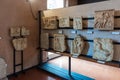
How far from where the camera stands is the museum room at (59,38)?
2367 mm

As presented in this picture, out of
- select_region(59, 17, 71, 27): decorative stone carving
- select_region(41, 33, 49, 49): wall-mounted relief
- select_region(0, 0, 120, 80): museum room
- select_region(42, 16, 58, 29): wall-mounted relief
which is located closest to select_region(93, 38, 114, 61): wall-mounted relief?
select_region(0, 0, 120, 80): museum room

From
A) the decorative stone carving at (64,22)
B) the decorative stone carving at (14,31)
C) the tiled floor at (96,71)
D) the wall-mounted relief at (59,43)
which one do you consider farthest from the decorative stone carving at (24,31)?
the tiled floor at (96,71)

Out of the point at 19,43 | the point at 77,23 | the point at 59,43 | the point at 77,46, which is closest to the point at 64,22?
the point at 77,23

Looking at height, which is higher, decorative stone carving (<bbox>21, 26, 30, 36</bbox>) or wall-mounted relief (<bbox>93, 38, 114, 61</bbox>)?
decorative stone carving (<bbox>21, 26, 30, 36</bbox>)

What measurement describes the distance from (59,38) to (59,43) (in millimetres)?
121

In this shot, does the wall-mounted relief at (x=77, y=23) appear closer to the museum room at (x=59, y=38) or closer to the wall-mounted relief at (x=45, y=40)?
the museum room at (x=59, y=38)

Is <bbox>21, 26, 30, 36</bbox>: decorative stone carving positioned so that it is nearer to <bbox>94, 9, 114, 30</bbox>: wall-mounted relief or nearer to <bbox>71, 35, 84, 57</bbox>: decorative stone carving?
<bbox>71, 35, 84, 57</bbox>: decorative stone carving

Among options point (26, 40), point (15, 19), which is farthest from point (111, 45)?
point (15, 19)

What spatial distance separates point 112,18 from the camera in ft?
7.38

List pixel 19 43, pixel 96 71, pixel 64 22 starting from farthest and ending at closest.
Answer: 1. pixel 96 71
2. pixel 19 43
3. pixel 64 22

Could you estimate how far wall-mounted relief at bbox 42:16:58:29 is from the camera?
3201 mm

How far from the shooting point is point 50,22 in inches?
130

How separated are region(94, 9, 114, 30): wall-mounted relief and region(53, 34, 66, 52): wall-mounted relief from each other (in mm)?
901

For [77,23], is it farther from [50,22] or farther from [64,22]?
[50,22]
